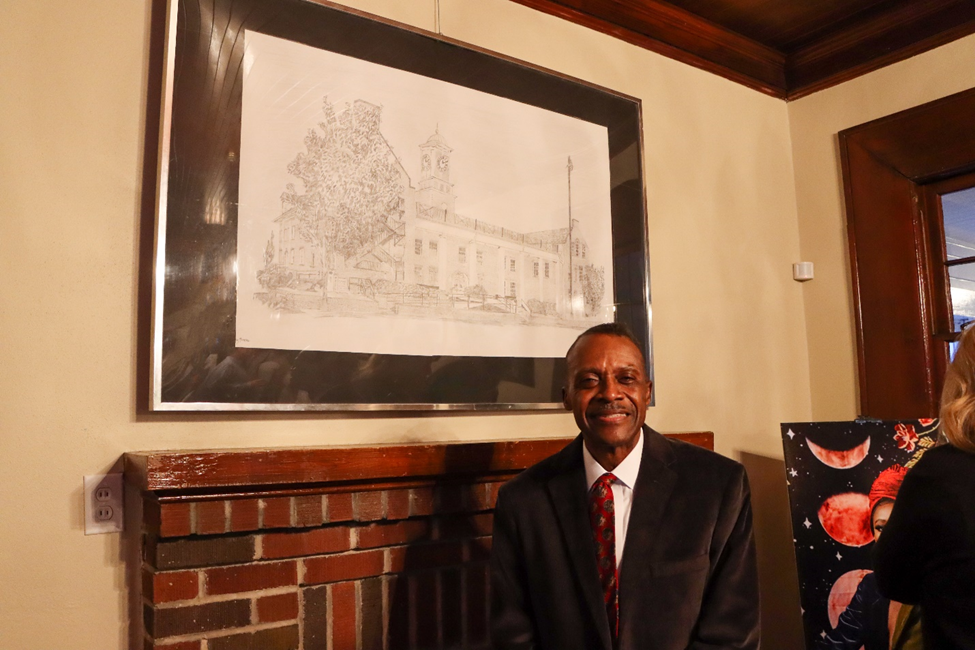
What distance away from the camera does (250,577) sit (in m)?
1.81

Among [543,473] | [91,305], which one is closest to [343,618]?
[543,473]

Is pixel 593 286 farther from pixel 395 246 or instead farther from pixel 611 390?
pixel 611 390

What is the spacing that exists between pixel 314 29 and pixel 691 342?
5.83 feet

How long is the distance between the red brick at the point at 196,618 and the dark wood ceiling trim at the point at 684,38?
214cm

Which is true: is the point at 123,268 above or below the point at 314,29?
below

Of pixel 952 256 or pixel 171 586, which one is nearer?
pixel 171 586

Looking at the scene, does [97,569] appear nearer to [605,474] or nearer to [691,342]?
[605,474]

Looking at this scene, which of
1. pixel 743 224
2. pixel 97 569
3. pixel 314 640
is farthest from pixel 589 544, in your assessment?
pixel 743 224

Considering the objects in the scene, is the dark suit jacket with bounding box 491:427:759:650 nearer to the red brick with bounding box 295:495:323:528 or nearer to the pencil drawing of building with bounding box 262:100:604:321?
the red brick with bounding box 295:495:323:528

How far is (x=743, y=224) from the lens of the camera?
3.26 meters

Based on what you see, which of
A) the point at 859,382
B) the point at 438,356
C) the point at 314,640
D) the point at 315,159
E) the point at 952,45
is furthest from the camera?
the point at 859,382

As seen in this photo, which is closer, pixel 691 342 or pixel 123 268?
pixel 123 268

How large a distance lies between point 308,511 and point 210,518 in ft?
0.77

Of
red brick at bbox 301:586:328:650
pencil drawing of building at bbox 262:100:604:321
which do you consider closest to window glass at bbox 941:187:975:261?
pencil drawing of building at bbox 262:100:604:321
